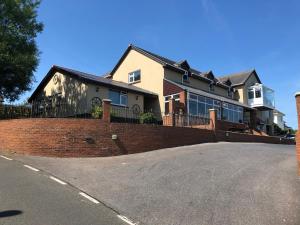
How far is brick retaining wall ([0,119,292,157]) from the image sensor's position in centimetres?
1638

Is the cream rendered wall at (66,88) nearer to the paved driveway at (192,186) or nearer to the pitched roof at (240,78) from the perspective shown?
Result: the paved driveway at (192,186)

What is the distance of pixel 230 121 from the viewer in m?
34.9

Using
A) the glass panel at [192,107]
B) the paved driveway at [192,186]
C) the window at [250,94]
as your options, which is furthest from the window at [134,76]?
the paved driveway at [192,186]

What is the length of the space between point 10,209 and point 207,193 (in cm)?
500

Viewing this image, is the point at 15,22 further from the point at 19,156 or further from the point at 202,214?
the point at 202,214

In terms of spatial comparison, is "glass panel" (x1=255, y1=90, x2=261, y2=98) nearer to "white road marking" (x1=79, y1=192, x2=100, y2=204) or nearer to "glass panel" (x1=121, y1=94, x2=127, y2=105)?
"glass panel" (x1=121, y1=94, x2=127, y2=105)

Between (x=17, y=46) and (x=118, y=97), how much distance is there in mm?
9047

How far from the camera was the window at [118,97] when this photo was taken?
91.1 feet

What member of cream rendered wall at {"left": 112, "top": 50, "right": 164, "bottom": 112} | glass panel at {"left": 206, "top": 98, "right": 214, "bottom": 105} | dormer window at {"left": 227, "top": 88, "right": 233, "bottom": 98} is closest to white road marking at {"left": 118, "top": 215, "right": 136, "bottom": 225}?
cream rendered wall at {"left": 112, "top": 50, "right": 164, "bottom": 112}

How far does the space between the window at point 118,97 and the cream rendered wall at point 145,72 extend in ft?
14.8

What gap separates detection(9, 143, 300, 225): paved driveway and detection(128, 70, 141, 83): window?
A: 20.1 metres

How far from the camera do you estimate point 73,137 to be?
54.1 feet

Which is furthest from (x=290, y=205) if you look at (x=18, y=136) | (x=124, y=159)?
(x=18, y=136)

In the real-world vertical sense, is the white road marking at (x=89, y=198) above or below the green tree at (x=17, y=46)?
below
